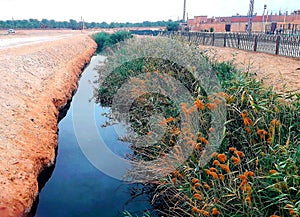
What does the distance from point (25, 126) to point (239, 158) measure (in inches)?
164

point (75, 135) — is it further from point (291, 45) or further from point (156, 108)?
point (291, 45)

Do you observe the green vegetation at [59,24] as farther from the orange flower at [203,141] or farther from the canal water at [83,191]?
the orange flower at [203,141]

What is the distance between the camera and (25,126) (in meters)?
5.96

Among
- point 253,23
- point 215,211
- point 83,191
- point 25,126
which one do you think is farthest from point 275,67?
point 253,23

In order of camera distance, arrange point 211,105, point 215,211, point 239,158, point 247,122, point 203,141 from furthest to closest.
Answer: point 211,105
point 203,141
point 247,122
point 239,158
point 215,211

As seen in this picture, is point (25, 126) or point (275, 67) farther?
point (275, 67)

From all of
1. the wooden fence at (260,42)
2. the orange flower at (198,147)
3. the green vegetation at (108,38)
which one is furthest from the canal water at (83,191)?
the green vegetation at (108,38)

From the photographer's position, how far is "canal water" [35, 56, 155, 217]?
4.64 metres

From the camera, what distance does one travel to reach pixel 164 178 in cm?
424

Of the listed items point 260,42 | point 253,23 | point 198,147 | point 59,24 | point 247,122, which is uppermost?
point 59,24

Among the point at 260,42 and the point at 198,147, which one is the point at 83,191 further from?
the point at 260,42

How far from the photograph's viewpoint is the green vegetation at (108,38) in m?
26.2

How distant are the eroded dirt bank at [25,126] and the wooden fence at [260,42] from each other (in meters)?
5.62

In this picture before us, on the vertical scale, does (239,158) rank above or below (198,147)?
above
